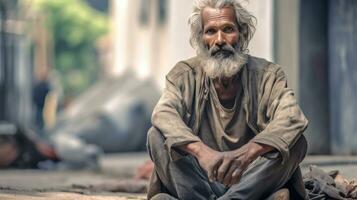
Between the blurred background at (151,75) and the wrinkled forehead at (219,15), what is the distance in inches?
30.2

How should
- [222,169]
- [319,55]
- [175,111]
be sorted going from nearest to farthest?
[222,169], [175,111], [319,55]

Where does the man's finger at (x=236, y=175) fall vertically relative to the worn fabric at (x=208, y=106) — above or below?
below

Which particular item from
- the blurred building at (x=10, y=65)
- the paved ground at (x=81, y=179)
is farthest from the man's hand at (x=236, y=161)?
the blurred building at (x=10, y=65)

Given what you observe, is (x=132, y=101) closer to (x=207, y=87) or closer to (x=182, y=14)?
(x=182, y=14)

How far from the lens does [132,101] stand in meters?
18.0

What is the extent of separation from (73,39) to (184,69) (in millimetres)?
49543

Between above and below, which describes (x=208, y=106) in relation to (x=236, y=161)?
above

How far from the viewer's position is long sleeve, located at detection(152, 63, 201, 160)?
619 cm

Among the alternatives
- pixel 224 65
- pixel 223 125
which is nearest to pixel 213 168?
pixel 223 125

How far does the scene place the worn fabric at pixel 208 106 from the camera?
6230 millimetres

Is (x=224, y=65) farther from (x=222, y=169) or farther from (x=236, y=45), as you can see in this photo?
(x=222, y=169)

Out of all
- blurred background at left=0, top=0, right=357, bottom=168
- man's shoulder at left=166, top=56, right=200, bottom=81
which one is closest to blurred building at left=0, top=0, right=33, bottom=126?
blurred background at left=0, top=0, right=357, bottom=168

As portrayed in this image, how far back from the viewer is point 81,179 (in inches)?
484

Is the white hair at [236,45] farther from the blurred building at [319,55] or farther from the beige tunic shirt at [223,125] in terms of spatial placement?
the blurred building at [319,55]
